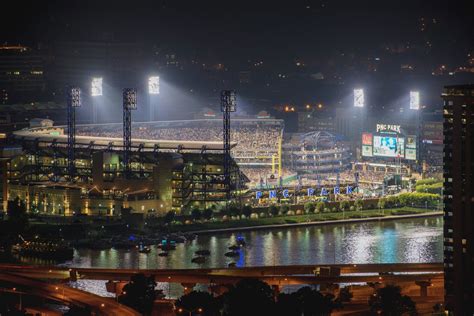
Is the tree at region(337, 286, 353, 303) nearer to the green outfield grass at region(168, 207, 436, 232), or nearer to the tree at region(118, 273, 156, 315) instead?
the tree at region(118, 273, 156, 315)

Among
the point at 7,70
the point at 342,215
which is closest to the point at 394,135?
the point at 342,215

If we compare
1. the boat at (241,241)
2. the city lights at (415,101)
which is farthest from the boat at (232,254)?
the city lights at (415,101)

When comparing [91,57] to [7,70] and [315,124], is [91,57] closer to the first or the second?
[7,70]

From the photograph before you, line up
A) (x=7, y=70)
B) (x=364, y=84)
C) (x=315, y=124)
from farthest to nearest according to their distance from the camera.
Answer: (x=364, y=84) < (x=7, y=70) < (x=315, y=124)

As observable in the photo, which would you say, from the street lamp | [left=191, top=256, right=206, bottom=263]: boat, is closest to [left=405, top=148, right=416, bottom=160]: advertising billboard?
[left=191, top=256, right=206, bottom=263]: boat

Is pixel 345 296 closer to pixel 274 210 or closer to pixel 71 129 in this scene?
pixel 274 210

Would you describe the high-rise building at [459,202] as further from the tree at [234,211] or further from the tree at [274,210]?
the tree at [274,210]
